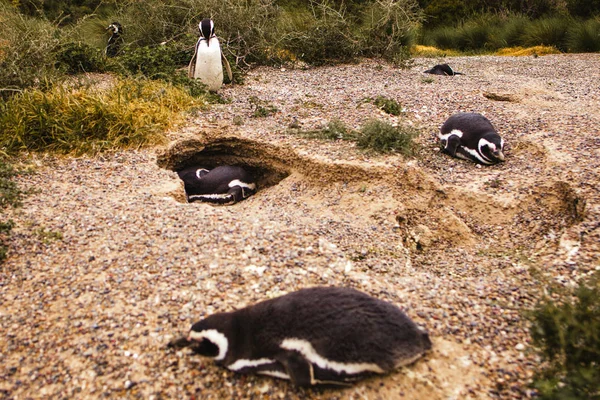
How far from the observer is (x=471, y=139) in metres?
4.51

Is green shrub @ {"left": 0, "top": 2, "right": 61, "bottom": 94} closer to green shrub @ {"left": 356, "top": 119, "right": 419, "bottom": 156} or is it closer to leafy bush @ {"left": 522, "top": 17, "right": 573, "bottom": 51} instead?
green shrub @ {"left": 356, "top": 119, "right": 419, "bottom": 156}

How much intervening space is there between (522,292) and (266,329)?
1547 millimetres

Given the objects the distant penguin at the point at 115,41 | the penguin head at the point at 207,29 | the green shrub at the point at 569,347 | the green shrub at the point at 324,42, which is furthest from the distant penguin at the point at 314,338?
the distant penguin at the point at 115,41

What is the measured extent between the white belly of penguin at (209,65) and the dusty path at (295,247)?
3.14 feet

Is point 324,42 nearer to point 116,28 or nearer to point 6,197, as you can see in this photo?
point 116,28

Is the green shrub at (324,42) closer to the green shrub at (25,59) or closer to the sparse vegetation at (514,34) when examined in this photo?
the green shrub at (25,59)

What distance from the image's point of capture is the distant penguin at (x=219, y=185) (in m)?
4.67

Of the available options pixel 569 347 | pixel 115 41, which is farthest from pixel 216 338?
pixel 115 41

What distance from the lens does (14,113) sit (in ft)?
14.9

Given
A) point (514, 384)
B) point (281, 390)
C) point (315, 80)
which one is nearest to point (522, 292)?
point (514, 384)

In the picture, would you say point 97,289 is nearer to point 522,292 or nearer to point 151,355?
point 151,355

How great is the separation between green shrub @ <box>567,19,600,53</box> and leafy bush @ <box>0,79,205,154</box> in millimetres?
10313

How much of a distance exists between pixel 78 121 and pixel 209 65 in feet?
7.28

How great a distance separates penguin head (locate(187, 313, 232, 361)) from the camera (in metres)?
2.02
